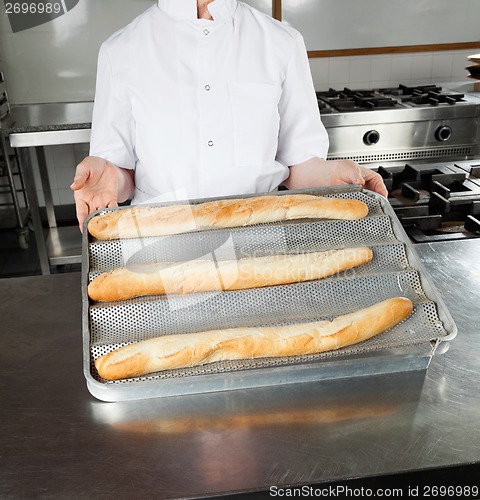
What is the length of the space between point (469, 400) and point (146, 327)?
0.65m

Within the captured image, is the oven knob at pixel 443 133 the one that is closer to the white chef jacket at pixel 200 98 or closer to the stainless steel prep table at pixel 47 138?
the white chef jacket at pixel 200 98

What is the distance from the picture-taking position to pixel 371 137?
3488 millimetres

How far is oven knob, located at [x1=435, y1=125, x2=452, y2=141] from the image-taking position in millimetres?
3537

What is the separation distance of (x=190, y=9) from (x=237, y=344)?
1329mm

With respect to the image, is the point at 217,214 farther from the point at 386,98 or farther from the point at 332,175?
the point at 386,98

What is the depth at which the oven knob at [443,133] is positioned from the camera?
3.54 metres

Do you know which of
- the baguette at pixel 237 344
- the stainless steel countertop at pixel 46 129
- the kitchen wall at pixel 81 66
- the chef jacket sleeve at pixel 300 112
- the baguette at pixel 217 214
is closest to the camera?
the baguette at pixel 237 344

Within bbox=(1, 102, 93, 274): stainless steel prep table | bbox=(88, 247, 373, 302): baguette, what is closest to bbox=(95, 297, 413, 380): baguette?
bbox=(88, 247, 373, 302): baguette

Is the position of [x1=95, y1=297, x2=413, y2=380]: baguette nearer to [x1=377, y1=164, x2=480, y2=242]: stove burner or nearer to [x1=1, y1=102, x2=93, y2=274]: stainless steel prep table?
[x1=377, y1=164, x2=480, y2=242]: stove burner

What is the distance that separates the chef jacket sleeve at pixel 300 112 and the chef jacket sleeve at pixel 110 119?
592 millimetres

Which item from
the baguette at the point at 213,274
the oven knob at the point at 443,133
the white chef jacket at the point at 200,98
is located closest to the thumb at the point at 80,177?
the baguette at the point at 213,274

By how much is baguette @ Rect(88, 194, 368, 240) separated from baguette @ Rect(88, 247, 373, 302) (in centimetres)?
11

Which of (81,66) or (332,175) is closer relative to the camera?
(332,175)

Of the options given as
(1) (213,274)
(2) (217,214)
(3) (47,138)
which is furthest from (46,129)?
(1) (213,274)
